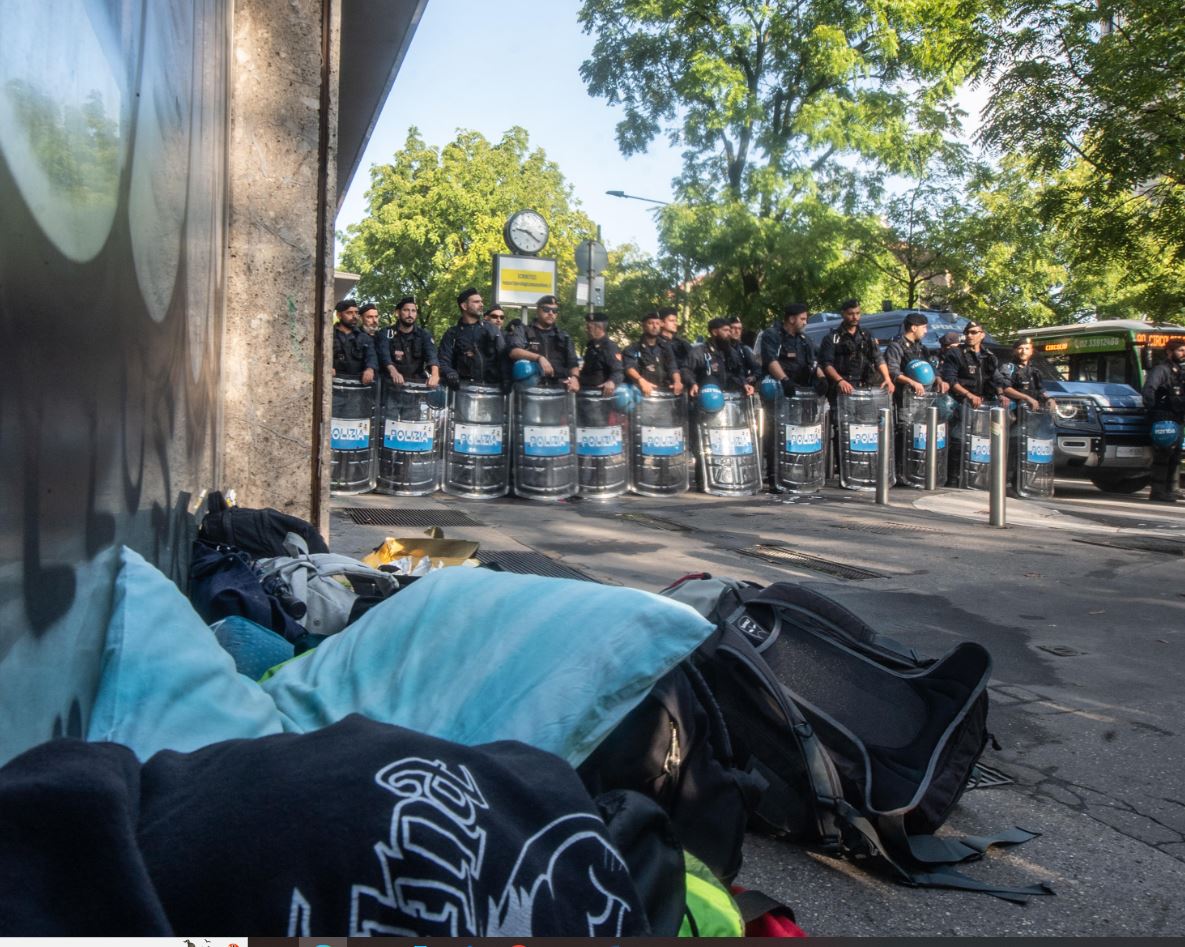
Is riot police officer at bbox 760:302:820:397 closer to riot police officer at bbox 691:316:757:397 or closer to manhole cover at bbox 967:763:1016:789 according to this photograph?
riot police officer at bbox 691:316:757:397

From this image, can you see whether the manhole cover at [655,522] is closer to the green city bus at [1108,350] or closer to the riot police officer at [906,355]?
the riot police officer at [906,355]

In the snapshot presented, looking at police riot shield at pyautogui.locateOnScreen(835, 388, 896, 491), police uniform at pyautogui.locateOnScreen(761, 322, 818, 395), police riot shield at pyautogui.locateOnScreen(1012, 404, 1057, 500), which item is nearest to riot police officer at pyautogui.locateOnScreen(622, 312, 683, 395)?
police uniform at pyautogui.locateOnScreen(761, 322, 818, 395)

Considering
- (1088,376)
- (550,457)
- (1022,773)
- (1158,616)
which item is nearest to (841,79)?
(1088,376)

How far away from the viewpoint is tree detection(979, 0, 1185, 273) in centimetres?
854

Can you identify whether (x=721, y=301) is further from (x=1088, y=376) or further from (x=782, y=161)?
(x=1088, y=376)

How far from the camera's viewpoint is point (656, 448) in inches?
454

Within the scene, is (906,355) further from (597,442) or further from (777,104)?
(777,104)

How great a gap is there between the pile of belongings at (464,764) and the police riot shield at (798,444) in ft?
28.6

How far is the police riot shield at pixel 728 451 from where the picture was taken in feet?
38.8

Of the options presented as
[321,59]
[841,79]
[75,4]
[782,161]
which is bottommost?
[75,4]

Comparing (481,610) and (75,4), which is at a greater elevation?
(75,4)

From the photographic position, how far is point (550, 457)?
1082 cm

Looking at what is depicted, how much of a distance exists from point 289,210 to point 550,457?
594cm

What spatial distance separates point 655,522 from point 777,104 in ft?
61.3
